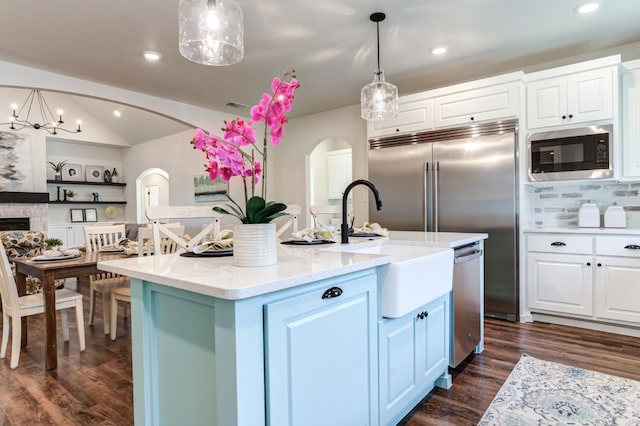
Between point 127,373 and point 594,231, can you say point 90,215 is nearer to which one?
point 127,373

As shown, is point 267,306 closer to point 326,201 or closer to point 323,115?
point 323,115

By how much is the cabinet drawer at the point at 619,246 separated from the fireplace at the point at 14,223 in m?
8.90

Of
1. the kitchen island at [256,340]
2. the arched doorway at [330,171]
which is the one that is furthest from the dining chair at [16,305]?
the arched doorway at [330,171]

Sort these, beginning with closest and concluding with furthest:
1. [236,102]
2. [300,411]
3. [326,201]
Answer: [300,411] → [236,102] → [326,201]

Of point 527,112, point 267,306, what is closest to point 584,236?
point 527,112

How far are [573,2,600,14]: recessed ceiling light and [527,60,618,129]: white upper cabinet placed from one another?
0.71 metres

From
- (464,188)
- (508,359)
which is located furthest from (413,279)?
(464,188)

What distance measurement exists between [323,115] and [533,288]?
11.7 feet

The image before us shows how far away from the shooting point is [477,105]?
368cm

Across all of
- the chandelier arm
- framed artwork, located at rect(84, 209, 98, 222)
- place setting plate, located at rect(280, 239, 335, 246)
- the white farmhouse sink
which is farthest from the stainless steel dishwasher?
framed artwork, located at rect(84, 209, 98, 222)

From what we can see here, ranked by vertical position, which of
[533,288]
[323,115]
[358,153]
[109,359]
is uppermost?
[323,115]

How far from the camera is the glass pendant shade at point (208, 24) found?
5.70ft

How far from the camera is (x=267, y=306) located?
3.52 feet

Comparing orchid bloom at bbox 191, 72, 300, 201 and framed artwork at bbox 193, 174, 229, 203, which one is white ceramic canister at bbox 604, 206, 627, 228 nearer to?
orchid bloom at bbox 191, 72, 300, 201
